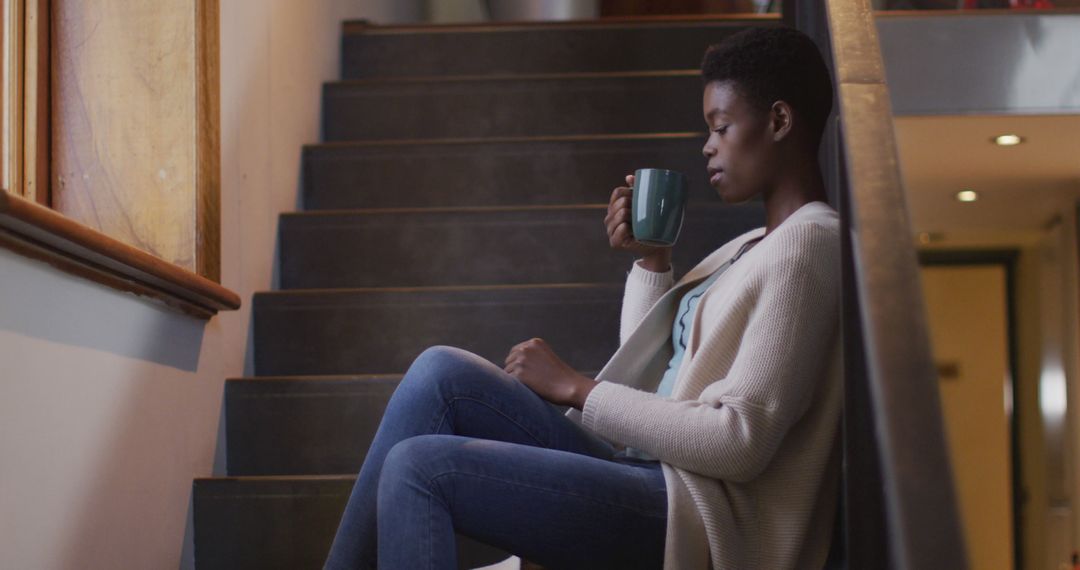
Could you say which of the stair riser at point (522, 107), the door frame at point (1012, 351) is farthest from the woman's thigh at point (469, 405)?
the door frame at point (1012, 351)

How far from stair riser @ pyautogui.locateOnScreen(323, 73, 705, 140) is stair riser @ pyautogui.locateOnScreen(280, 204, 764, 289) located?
581 millimetres

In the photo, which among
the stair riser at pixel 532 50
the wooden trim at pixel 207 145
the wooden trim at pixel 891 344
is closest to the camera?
the wooden trim at pixel 891 344

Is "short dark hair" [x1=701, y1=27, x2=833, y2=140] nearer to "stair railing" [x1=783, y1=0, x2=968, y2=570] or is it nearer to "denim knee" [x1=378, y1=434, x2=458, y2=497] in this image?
"stair railing" [x1=783, y1=0, x2=968, y2=570]

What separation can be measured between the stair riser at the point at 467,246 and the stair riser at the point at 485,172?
10.4 inches

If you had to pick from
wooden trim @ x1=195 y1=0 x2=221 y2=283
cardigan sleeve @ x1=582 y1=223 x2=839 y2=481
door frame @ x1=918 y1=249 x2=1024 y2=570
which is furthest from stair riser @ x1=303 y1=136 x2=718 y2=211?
door frame @ x1=918 y1=249 x2=1024 y2=570

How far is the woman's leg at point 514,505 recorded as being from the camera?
1323mm

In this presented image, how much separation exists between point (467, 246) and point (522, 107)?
2.18 ft

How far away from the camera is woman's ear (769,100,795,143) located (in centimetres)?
155

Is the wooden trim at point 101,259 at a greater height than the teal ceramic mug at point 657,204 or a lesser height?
lesser

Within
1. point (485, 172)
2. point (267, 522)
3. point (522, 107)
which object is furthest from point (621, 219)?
point (522, 107)

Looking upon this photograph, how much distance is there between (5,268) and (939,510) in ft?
3.81

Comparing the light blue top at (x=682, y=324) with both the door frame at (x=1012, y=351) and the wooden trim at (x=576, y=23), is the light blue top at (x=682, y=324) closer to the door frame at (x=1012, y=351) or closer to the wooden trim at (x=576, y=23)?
the wooden trim at (x=576, y=23)

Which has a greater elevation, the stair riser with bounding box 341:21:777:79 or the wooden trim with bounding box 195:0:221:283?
the stair riser with bounding box 341:21:777:79

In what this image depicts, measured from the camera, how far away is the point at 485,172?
303cm
